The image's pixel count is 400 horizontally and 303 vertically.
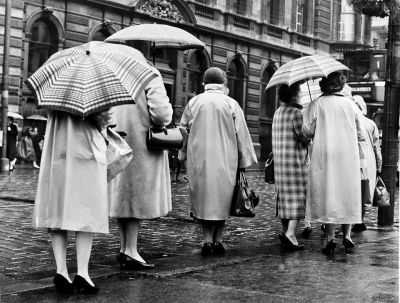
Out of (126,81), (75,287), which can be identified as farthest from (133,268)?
(126,81)

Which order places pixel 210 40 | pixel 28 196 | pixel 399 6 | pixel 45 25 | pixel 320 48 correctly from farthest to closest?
pixel 320 48 → pixel 210 40 → pixel 45 25 → pixel 28 196 → pixel 399 6

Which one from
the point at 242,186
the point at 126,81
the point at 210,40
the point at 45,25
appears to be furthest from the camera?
the point at 210,40

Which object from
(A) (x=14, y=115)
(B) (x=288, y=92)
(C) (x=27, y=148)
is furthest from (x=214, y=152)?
(C) (x=27, y=148)

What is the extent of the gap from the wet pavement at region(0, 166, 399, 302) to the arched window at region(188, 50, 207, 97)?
22772 millimetres

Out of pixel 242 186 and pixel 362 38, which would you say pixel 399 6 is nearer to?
pixel 242 186

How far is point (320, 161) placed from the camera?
7.80 meters

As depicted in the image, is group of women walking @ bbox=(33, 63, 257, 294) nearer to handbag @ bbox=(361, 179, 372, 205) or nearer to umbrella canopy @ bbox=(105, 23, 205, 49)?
umbrella canopy @ bbox=(105, 23, 205, 49)

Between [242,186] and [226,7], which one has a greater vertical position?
[226,7]

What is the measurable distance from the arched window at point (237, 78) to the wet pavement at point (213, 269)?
25.3 meters

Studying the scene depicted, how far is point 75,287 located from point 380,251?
3.73 meters

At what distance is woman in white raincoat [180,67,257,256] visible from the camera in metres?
7.50

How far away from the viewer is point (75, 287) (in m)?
5.25

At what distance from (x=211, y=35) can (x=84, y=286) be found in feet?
94.5

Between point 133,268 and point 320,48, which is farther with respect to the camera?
point 320,48
